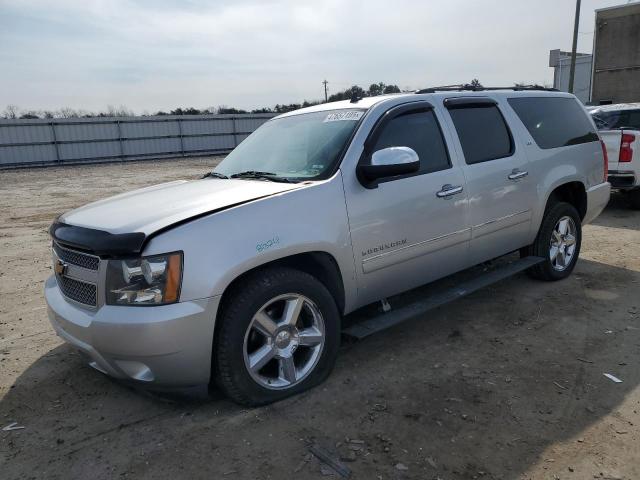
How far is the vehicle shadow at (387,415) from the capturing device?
2.60m

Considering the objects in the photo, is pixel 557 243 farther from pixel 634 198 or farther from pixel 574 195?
pixel 634 198

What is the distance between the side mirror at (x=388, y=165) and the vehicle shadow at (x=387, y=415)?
1355 mm

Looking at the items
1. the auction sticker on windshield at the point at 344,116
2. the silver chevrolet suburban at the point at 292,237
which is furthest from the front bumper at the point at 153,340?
the auction sticker on windshield at the point at 344,116

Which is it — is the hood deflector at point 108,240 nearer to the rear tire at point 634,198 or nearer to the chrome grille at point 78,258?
the chrome grille at point 78,258

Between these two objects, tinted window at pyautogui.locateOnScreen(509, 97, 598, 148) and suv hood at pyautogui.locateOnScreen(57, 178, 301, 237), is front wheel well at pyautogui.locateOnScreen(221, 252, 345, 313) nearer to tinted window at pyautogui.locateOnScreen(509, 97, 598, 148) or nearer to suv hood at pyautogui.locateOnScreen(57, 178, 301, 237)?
suv hood at pyautogui.locateOnScreen(57, 178, 301, 237)

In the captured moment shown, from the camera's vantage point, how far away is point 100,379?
3572 millimetres

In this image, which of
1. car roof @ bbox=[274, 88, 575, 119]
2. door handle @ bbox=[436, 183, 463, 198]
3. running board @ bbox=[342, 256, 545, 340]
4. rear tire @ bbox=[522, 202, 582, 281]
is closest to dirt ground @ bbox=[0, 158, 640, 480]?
running board @ bbox=[342, 256, 545, 340]

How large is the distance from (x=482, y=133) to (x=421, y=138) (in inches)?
30.6

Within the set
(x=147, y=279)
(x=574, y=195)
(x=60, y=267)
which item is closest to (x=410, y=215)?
(x=147, y=279)

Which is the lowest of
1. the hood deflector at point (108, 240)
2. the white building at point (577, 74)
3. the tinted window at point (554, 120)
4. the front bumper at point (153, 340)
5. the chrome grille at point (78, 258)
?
the front bumper at point (153, 340)

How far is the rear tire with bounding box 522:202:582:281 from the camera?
4.97m

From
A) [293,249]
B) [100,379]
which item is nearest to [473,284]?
[293,249]

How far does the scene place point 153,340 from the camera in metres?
2.65

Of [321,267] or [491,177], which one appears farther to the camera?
[491,177]
